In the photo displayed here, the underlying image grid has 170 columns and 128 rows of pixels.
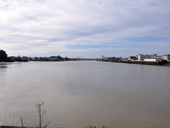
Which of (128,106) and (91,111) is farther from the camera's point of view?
(128,106)

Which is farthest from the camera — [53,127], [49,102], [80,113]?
[49,102]

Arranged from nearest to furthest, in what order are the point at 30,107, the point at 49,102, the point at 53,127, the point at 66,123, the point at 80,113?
the point at 53,127 → the point at 66,123 → the point at 80,113 → the point at 30,107 → the point at 49,102

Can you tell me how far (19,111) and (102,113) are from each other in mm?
2398

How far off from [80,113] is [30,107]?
64.6 inches

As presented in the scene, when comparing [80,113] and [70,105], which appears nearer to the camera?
[80,113]

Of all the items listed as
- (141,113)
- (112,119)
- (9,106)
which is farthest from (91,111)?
(9,106)

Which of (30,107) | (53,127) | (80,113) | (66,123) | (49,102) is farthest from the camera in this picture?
(49,102)

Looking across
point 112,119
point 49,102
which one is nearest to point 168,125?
point 112,119

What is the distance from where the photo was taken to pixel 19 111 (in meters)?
4.60

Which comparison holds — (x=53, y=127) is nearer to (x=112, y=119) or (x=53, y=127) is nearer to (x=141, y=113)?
(x=112, y=119)

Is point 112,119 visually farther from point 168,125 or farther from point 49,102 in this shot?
point 49,102

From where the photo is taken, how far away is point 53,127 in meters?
3.52

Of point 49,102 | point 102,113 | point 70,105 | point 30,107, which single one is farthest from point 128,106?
point 30,107

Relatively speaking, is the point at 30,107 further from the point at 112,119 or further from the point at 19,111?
the point at 112,119
